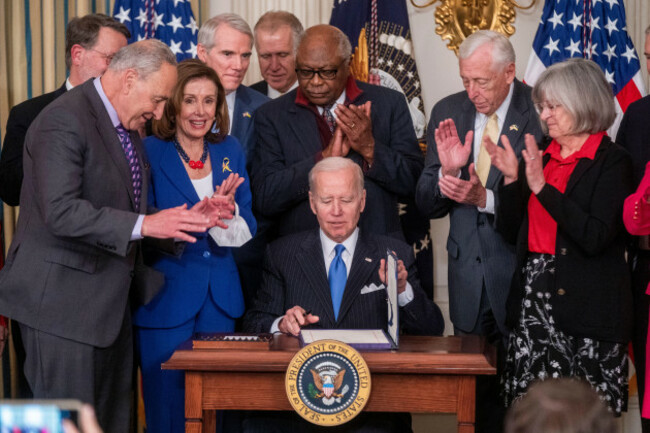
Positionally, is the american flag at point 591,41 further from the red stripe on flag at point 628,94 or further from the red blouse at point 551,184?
the red blouse at point 551,184

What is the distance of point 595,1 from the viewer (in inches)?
211

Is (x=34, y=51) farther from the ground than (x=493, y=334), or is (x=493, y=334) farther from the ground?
(x=34, y=51)

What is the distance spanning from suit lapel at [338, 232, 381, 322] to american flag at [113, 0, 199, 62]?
2.25m

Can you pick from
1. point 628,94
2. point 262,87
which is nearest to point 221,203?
point 262,87

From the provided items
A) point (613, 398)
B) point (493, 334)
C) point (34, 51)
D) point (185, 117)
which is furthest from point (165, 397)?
point (34, 51)

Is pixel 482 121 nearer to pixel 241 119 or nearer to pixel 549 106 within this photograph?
pixel 549 106

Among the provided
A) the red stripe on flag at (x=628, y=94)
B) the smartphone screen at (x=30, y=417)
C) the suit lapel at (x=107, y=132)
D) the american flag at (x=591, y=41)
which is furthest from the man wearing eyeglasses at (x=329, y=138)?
the smartphone screen at (x=30, y=417)

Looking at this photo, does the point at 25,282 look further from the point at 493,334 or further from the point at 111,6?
the point at 111,6

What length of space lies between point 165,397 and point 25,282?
78cm

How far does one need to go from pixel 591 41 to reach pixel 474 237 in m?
2.08

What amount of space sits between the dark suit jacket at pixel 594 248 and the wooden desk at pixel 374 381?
1.67 ft

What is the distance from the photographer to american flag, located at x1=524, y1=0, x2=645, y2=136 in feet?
17.3

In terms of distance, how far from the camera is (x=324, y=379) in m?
2.83

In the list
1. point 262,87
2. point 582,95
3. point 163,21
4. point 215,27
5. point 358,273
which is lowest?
point 358,273
